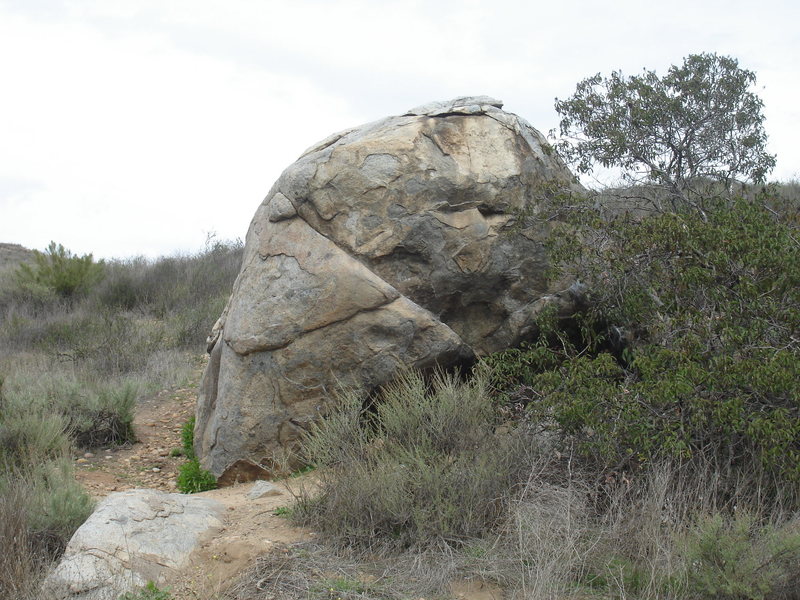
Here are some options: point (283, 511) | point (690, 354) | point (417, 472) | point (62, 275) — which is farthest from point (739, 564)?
point (62, 275)

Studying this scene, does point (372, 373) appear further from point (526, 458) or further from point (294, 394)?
point (526, 458)

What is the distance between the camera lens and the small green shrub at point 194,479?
6617 millimetres

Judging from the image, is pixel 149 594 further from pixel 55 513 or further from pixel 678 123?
pixel 678 123

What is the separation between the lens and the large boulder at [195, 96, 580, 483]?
6270mm

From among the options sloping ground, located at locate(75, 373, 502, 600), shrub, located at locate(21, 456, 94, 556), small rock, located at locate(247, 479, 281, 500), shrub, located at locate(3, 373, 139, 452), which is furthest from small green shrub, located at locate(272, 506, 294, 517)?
shrub, located at locate(3, 373, 139, 452)

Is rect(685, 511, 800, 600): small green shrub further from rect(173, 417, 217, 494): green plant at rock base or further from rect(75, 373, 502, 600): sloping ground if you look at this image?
rect(173, 417, 217, 494): green plant at rock base

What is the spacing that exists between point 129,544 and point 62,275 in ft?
37.8

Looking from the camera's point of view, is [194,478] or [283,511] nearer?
[283,511]

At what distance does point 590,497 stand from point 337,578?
170cm

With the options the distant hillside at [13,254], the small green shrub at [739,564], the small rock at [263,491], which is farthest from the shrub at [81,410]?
the distant hillside at [13,254]

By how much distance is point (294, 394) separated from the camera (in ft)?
20.9

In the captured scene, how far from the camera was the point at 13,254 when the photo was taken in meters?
24.3

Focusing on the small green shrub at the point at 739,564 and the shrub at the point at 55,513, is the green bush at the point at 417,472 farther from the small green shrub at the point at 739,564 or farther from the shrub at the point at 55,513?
the shrub at the point at 55,513

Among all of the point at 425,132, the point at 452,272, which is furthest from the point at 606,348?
the point at 425,132
